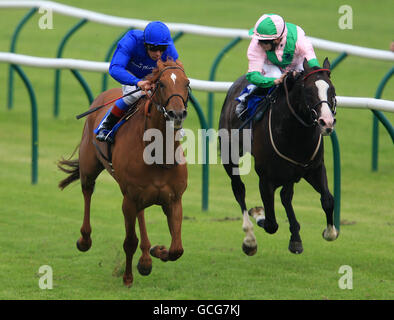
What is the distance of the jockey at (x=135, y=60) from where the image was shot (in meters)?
6.50

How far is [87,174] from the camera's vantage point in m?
7.82

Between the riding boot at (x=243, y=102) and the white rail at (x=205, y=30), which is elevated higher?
the white rail at (x=205, y=30)

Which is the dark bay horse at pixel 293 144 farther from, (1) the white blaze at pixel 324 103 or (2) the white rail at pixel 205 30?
(2) the white rail at pixel 205 30

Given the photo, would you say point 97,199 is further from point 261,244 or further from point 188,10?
point 188,10

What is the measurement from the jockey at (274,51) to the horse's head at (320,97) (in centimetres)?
35

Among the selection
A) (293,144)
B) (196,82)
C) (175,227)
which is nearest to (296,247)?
(293,144)

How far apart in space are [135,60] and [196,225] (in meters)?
2.49

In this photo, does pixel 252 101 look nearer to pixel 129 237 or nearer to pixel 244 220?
pixel 244 220

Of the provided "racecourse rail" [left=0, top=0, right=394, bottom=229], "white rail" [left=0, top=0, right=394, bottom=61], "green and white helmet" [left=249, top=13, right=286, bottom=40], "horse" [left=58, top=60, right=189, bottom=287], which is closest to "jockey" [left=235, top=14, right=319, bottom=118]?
"green and white helmet" [left=249, top=13, right=286, bottom=40]

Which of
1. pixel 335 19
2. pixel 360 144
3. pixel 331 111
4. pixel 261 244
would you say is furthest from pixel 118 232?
pixel 335 19

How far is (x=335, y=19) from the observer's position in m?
18.4

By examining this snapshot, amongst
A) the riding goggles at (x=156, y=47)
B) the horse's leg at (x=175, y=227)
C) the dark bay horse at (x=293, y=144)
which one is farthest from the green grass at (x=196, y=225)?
the riding goggles at (x=156, y=47)

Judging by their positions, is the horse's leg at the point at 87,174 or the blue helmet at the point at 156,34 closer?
the blue helmet at the point at 156,34

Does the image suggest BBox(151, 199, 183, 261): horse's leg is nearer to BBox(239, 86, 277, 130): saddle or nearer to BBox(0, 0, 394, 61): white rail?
BBox(239, 86, 277, 130): saddle
